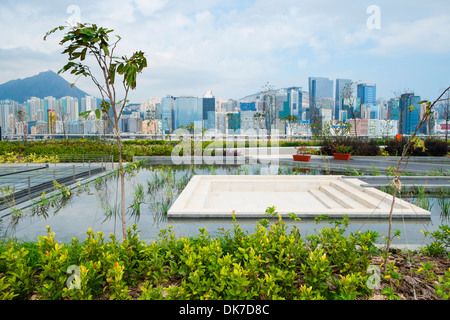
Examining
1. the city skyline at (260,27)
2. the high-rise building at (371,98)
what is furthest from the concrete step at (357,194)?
the high-rise building at (371,98)

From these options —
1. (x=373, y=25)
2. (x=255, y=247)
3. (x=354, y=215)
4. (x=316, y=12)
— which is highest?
(x=316, y=12)

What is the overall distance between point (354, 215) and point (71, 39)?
429 cm

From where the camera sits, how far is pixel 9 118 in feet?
86.4

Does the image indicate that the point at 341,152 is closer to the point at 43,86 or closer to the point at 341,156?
the point at 341,156

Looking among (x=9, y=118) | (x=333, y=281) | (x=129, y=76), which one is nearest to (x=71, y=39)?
(x=129, y=76)

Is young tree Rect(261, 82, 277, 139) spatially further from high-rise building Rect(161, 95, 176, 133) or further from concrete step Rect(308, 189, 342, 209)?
concrete step Rect(308, 189, 342, 209)

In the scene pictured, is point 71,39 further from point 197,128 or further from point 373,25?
point 197,128

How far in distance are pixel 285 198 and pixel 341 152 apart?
333 inches

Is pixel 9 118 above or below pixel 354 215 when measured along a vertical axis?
above

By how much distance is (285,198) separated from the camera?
626 centimetres

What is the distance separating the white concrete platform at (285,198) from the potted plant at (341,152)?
5686 millimetres

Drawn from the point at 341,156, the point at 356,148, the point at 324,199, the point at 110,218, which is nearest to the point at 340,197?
the point at 324,199

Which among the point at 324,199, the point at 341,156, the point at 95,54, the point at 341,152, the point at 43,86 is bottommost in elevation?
the point at 324,199

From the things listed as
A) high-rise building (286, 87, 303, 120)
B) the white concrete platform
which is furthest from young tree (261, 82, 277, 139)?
the white concrete platform
